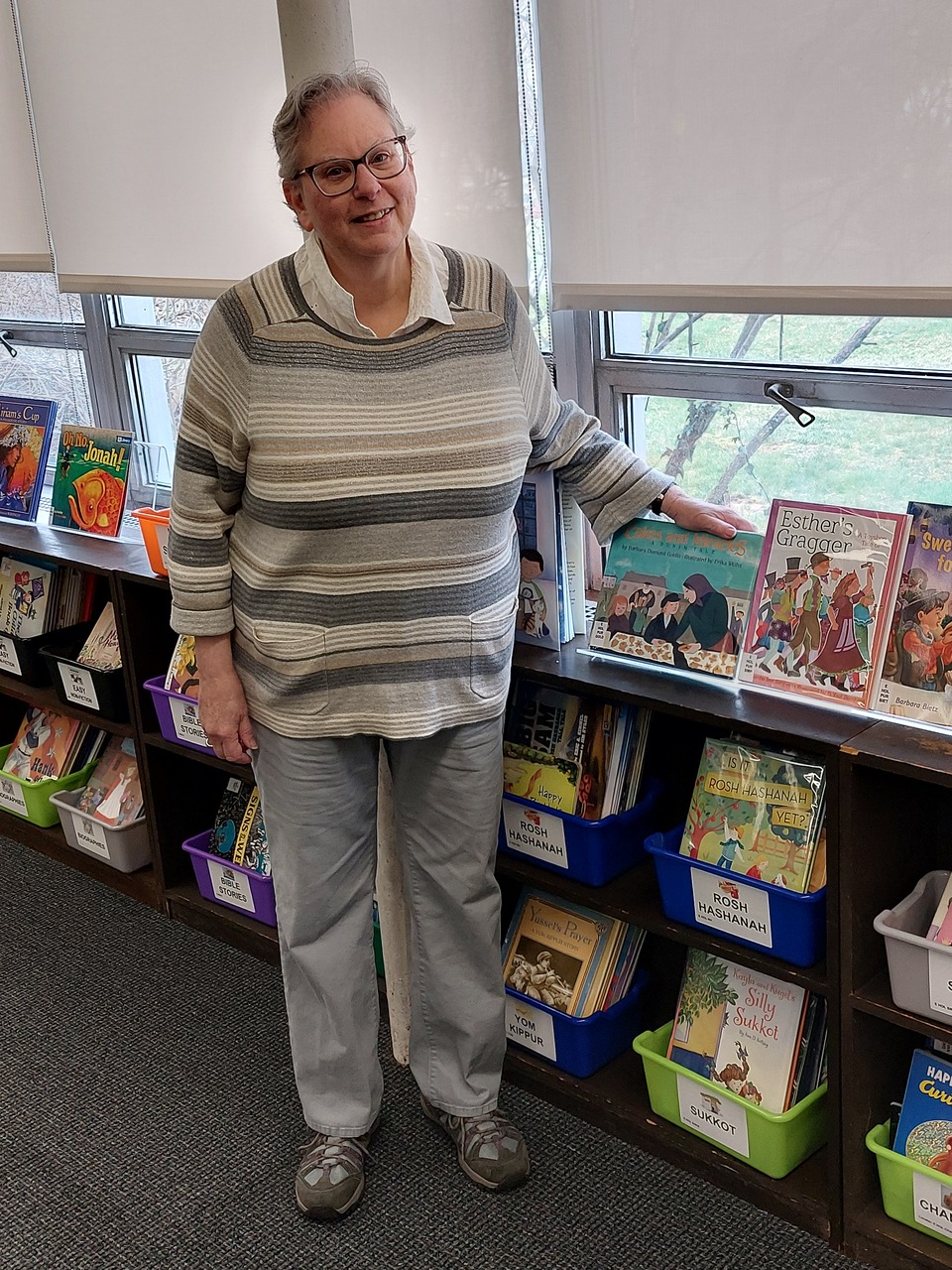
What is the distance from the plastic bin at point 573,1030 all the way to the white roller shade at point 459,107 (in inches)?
49.3

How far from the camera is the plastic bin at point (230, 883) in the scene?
269 centimetres

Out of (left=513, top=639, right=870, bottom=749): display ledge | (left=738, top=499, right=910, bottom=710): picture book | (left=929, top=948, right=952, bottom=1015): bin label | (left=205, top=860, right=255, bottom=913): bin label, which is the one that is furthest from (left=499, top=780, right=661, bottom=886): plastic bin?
(left=205, top=860, right=255, bottom=913): bin label

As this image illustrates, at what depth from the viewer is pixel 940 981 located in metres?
1.71

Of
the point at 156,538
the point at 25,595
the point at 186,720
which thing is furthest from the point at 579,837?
the point at 25,595

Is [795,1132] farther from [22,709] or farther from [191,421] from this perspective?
[22,709]

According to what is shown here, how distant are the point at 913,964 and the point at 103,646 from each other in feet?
6.35

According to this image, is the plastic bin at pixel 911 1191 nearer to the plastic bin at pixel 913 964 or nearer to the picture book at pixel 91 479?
the plastic bin at pixel 913 964

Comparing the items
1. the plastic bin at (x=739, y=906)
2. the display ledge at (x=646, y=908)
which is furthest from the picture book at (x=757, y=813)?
the display ledge at (x=646, y=908)

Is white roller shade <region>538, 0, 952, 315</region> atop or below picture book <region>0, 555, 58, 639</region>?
atop

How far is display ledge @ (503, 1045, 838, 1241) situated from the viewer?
195cm

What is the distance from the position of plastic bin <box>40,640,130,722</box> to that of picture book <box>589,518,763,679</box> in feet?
4.20

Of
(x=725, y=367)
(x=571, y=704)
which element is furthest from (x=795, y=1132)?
(x=725, y=367)

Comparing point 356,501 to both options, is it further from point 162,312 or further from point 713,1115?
point 162,312

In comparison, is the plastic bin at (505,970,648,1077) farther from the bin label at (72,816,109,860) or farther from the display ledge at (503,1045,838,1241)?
the bin label at (72,816,109,860)
